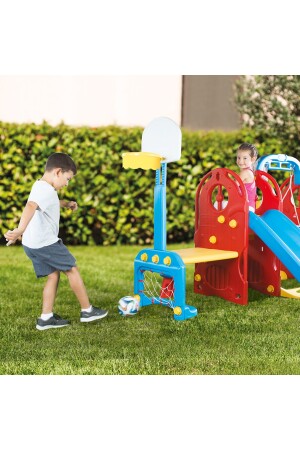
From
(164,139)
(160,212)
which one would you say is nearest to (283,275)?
(160,212)

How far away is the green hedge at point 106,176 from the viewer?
357 inches

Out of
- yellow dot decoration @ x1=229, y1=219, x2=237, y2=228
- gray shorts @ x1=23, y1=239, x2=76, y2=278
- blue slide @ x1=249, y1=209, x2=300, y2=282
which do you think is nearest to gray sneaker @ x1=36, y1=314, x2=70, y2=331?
gray shorts @ x1=23, y1=239, x2=76, y2=278

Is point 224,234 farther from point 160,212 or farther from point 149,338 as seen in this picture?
point 149,338

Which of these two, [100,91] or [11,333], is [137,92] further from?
[11,333]

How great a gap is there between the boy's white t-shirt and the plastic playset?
2.47 ft

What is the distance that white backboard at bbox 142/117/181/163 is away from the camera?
536 cm

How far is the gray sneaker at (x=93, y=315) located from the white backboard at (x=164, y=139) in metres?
1.41

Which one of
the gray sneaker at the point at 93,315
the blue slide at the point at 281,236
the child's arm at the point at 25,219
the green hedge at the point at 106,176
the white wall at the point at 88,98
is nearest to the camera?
the child's arm at the point at 25,219

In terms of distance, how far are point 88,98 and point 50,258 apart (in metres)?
7.68

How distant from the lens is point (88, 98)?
472 inches

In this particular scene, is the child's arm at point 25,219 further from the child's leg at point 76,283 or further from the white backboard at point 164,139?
the white backboard at point 164,139

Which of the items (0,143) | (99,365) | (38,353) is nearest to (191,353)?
(99,365)

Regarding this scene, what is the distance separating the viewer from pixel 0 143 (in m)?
9.01

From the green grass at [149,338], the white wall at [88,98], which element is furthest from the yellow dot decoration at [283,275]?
the white wall at [88,98]
